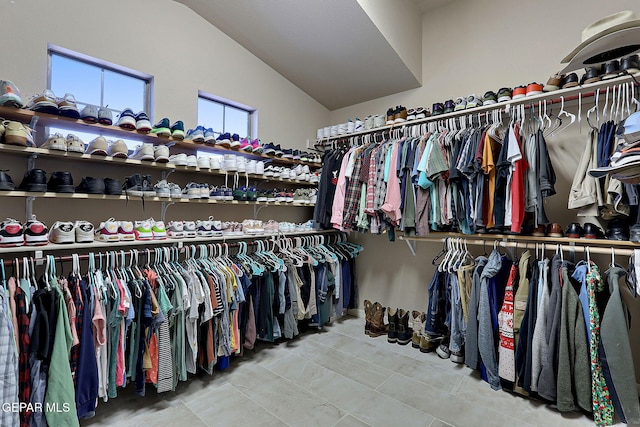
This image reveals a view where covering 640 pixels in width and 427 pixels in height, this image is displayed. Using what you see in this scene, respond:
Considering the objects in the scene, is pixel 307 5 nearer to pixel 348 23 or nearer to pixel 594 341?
pixel 348 23

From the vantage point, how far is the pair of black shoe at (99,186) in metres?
1.93

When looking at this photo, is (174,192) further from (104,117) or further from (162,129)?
(104,117)

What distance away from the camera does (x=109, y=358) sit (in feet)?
5.99

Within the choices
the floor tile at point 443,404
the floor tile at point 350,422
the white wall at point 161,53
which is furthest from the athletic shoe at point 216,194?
the floor tile at point 443,404

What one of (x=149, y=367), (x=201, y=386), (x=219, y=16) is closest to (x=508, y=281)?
(x=201, y=386)

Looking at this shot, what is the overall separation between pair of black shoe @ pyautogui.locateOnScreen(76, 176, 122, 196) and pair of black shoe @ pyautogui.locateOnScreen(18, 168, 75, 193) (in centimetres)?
8

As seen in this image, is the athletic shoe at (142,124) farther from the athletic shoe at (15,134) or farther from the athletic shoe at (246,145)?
the athletic shoe at (246,145)

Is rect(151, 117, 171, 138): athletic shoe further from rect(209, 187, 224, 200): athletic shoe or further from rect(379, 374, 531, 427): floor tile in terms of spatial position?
rect(379, 374, 531, 427): floor tile

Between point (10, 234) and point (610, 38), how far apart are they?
327 cm

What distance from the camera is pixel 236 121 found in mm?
3283

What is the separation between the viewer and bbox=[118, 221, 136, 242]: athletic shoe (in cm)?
200

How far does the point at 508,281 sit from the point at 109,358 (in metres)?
2.70

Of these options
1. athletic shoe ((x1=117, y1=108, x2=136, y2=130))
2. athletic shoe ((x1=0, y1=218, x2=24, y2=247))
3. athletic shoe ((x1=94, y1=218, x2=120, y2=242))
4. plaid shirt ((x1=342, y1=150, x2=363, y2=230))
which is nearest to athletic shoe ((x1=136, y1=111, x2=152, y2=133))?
athletic shoe ((x1=117, y1=108, x2=136, y2=130))

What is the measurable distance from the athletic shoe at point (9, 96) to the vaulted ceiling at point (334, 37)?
1.61 m
